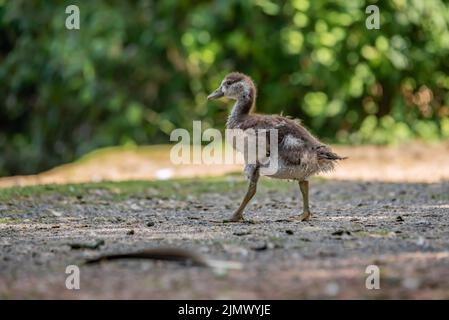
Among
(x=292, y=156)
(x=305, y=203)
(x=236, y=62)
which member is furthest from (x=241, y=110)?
(x=236, y=62)

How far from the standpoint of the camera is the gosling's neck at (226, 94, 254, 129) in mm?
9586

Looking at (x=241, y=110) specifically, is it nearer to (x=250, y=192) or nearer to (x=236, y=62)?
(x=250, y=192)

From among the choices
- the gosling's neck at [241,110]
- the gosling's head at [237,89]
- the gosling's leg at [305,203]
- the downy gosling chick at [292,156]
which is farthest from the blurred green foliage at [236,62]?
the gosling's leg at [305,203]

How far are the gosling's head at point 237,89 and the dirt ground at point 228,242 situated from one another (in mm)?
1259

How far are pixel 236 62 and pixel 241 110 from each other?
11120mm

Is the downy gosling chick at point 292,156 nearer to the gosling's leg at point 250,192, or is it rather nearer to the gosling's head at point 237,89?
the gosling's leg at point 250,192

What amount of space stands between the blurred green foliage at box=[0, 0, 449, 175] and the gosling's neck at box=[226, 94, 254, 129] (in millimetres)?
9199

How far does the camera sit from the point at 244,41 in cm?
1955

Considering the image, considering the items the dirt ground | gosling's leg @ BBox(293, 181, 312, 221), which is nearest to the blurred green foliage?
the dirt ground

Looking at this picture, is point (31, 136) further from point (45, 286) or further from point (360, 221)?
point (45, 286)

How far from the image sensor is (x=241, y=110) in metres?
9.73

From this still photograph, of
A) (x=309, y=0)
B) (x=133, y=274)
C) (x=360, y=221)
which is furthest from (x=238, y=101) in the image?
(x=309, y=0)

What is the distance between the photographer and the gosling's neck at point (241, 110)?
9.59 metres
